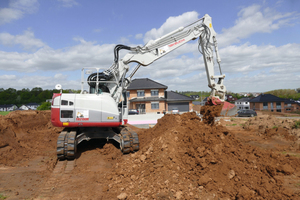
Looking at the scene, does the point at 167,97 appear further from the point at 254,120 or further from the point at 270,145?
the point at 270,145

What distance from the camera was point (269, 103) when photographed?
1933 inches

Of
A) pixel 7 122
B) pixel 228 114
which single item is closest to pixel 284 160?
pixel 228 114

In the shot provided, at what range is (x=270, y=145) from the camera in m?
12.1

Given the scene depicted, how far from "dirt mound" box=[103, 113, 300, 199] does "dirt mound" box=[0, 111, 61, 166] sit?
4.98m

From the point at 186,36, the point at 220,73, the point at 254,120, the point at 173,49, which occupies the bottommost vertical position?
the point at 254,120

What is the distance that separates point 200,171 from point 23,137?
12285mm

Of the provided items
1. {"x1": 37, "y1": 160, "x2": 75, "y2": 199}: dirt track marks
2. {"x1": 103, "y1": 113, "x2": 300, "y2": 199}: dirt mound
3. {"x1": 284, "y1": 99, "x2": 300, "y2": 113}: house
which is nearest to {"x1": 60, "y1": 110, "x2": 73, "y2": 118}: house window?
{"x1": 37, "y1": 160, "x2": 75, "y2": 199}: dirt track marks

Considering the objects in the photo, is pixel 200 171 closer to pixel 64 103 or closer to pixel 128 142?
pixel 128 142

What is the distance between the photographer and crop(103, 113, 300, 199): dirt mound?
570 centimetres

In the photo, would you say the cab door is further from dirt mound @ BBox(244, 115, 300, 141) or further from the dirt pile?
dirt mound @ BBox(244, 115, 300, 141)

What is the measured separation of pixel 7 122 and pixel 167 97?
3374cm

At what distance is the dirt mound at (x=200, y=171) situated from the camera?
5703 millimetres

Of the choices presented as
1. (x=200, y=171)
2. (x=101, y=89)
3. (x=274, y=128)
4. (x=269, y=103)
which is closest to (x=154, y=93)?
(x=269, y=103)

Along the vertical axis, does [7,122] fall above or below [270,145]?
above
